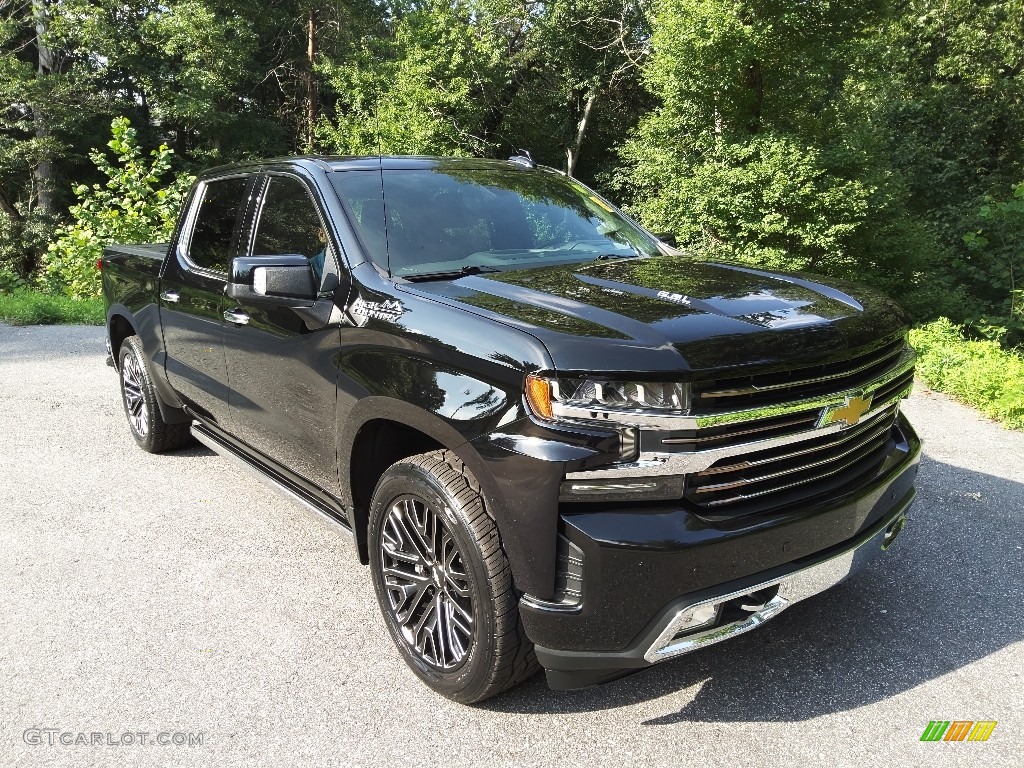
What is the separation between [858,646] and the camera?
3.06 meters

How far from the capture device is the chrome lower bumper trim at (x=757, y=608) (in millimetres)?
2312

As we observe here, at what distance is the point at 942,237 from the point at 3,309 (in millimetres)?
22152

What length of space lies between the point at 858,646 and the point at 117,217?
45.6 ft

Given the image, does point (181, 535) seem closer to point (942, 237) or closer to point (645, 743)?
point (645, 743)

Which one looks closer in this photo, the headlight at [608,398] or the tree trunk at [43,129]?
the headlight at [608,398]

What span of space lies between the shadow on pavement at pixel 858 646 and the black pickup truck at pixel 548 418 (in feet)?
1.44

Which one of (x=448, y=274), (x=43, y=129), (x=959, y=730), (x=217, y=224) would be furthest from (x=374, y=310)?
(x=43, y=129)

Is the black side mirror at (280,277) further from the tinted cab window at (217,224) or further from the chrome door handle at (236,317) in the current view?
the tinted cab window at (217,224)

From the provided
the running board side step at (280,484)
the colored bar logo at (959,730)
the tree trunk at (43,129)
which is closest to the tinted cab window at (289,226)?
the running board side step at (280,484)

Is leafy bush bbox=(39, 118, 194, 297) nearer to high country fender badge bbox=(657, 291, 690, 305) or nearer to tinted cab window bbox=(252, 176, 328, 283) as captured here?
tinted cab window bbox=(252, 176, 328, 283)

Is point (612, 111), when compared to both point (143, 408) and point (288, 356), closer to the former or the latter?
point (143, 408)

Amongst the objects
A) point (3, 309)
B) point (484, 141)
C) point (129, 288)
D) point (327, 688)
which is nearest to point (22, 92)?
point (484, 141)

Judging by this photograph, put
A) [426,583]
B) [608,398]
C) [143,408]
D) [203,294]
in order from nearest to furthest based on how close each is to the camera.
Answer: [608,398], [426,583], [203,294], [143,408]

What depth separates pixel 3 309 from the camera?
12.0 m
